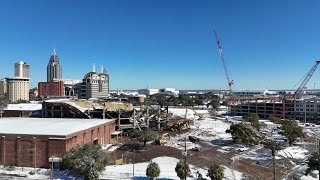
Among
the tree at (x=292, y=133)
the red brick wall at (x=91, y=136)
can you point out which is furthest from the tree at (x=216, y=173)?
the tree at (x=292, y=133)

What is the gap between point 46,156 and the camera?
47219 millimetres

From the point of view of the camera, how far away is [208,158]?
55.1 metres

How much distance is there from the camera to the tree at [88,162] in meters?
36.9

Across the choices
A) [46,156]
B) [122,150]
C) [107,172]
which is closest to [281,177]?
[107,172]

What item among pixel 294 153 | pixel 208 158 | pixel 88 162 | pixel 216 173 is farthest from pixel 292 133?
pixel 88 162

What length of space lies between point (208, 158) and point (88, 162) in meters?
25.4

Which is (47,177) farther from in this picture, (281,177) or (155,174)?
(281,177)

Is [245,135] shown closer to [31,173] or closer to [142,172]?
[142,172]

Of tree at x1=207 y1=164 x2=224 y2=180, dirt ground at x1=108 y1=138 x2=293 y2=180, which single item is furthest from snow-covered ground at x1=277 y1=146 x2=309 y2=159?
tree at x1=207 y1=164 x2=224 y2=180

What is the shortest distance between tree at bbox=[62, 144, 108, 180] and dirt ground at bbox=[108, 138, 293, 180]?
41.8ft

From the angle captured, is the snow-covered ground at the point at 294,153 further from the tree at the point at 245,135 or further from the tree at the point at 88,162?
the tree at the point at 88,162

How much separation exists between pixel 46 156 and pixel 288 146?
50181mm

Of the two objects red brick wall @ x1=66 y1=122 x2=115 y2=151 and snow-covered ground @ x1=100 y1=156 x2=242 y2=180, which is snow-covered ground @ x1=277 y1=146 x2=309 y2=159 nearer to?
snow-covered ground @ x1=100 y1=156 x2=242 y2=180

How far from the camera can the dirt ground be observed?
45781 millimetres
